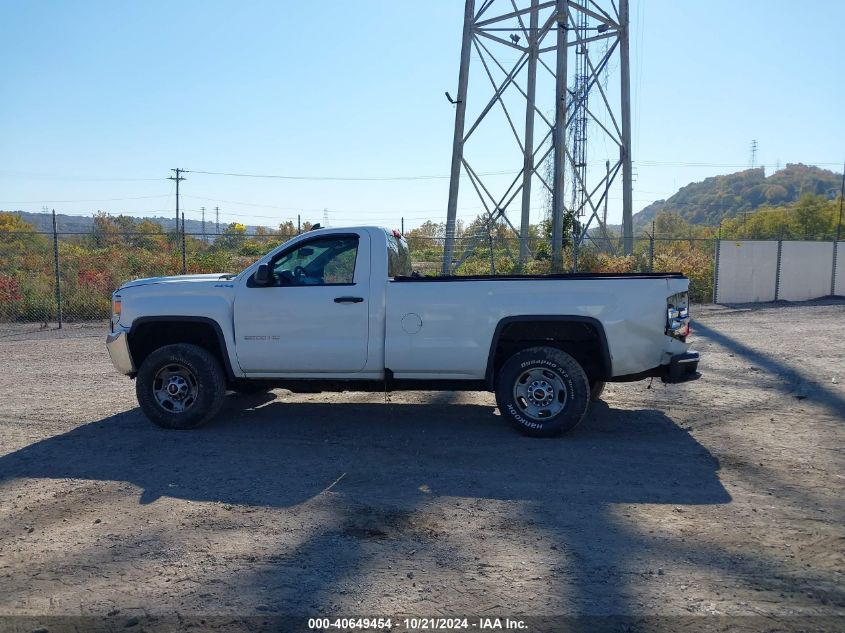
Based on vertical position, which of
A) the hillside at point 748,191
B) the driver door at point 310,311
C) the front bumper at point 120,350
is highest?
the hillside at point 748,191

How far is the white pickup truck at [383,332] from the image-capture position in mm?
6938

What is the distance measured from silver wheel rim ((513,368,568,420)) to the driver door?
1.57 m

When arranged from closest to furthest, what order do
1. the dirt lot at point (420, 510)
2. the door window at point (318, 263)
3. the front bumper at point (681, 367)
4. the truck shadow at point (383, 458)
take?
the dirt lot at point (420, 510), the truck shadow at point (383, 458), the front bumper at point (681, 367), the door window at point (318, 263)

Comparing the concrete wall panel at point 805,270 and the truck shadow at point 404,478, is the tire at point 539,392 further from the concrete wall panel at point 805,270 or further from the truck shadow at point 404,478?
the concrete wall panel at point 805,270

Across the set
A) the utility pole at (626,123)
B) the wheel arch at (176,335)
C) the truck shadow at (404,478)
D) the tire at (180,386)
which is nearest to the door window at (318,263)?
the wheel arch at (176,335)

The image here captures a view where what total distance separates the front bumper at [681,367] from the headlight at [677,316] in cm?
19

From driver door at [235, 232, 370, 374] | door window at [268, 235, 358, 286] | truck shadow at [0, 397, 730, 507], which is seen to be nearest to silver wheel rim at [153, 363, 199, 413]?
truck shadow at [0, 397, 730, 507]

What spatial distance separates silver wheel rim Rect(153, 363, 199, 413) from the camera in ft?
24.9

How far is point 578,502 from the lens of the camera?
5430 mm

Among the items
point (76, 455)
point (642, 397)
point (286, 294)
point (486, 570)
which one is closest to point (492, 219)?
point (642, 397)

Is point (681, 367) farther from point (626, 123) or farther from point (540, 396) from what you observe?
point (626, 123)

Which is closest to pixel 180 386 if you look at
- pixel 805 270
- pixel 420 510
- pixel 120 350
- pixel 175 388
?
A: pixel 175 388

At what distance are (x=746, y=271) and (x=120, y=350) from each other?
731 inches

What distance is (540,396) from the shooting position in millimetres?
7109
